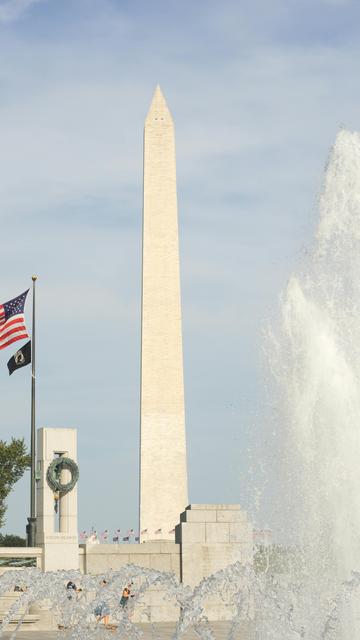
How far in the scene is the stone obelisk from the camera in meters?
51.5

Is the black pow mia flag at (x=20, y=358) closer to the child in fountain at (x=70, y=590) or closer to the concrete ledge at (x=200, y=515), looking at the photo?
the concrete ledge at (x=200, y=515)

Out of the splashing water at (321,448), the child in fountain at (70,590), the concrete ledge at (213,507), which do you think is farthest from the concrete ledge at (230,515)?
the splashing water at (321,448)

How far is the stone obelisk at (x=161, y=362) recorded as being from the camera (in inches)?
2026

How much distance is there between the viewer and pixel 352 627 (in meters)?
18.3

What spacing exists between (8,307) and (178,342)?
12894mm

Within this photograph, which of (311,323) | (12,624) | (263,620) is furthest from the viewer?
(12,624)

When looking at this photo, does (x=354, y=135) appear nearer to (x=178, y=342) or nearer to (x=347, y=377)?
(x=347, y=377)

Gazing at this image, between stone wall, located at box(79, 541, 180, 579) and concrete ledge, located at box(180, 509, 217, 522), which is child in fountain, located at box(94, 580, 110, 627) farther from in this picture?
concrete ledge, located at box(180, 509, 217, 522)

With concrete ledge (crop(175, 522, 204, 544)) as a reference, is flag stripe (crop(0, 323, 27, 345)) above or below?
above

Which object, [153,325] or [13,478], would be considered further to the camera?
[13,478]

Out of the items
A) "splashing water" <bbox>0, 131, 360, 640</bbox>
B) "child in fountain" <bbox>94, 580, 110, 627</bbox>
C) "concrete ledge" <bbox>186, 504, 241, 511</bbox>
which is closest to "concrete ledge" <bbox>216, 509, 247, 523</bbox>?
"concrete ledge" <bbox>186, 504, 241, 511</bbox>

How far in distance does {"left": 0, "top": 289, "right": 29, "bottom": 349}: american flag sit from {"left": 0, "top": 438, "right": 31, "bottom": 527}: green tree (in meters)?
16.4

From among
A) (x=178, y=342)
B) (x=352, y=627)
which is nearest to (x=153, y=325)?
(x=178, y=342)

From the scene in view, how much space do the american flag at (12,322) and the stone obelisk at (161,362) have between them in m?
12.1
